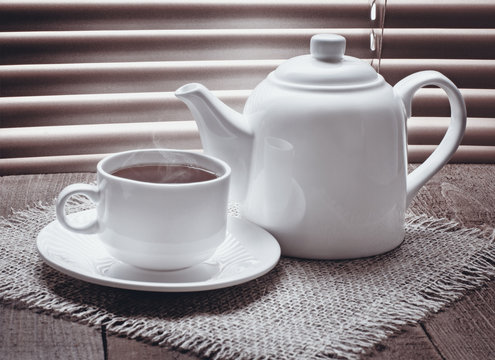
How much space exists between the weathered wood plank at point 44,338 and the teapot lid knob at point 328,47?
401 mm

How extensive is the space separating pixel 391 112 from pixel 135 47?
1.82 ft

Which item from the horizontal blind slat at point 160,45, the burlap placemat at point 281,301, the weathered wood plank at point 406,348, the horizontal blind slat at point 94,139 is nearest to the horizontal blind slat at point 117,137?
the horizontal blind slat at point 94,139

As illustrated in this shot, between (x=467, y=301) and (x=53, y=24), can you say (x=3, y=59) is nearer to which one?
(x=53, y=24)

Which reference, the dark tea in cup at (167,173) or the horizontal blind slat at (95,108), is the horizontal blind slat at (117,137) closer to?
the horizontal blind slat at (95,108)

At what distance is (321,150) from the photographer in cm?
72

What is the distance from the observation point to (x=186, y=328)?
59cm

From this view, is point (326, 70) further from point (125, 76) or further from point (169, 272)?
point (125, 76)

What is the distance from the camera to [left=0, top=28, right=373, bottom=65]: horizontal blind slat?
1.10 meters

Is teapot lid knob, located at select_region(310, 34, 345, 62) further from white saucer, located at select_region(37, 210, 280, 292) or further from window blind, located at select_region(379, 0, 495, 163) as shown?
window blind, located at select_region(379, 0, 495, 163)

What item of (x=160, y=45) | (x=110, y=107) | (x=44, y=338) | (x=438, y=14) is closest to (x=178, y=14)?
(x=160, y=45)

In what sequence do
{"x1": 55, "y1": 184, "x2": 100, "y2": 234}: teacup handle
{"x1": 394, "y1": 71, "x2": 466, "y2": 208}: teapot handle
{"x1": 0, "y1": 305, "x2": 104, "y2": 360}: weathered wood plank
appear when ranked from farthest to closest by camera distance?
{"x1": 394, "y1": 71, "x2": 466, "y2": 208}: teapot handle → {"x1": 55, "y1": 184, "x2": 100, "y2": 234}: teacup handle → {"x1": 0, "y1": 305, "x2": 104, "y2": 360}: weathered wood plank

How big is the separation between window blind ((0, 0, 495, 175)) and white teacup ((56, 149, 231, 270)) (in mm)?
479

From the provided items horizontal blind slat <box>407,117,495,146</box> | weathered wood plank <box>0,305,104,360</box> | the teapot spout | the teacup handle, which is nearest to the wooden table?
weathered wood plank <box>0,305,104,360</box>

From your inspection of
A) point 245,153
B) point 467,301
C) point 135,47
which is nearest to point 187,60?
point 135,47
